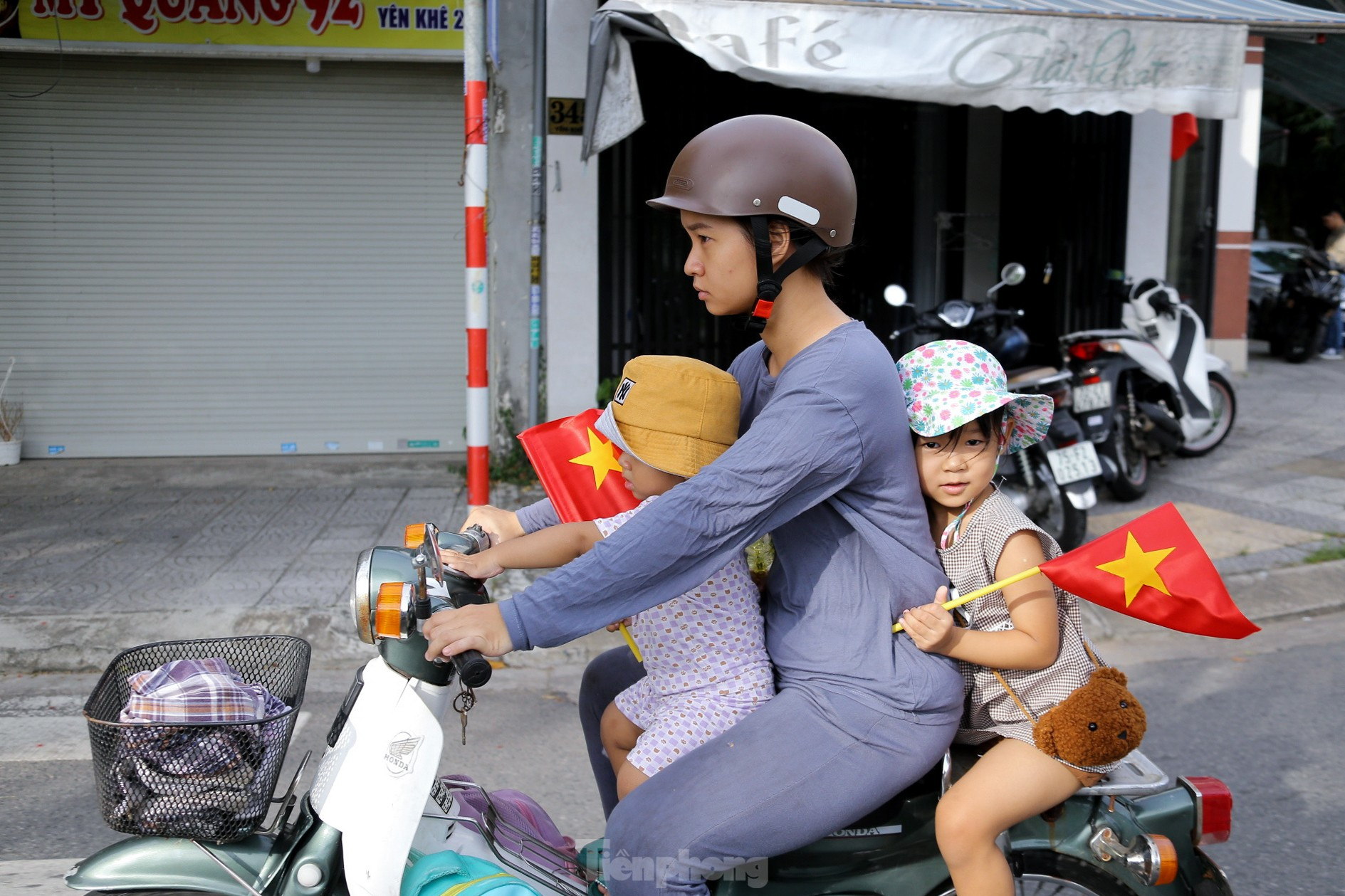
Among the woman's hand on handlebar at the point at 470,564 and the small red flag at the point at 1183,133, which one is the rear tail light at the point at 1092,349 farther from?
the woman's hand on handlebar at the point at 470,564

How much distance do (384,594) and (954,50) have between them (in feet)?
16.5

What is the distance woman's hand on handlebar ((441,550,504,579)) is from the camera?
1989 millimetres

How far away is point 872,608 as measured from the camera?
198 cm

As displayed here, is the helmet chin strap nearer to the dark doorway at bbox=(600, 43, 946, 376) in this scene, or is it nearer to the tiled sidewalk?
the tiled sidewalk

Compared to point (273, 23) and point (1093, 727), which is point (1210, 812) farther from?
point (273, 23)

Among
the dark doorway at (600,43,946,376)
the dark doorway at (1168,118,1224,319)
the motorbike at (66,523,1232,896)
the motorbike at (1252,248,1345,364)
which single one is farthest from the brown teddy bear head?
the motorbike at (1252,248,1345,364)

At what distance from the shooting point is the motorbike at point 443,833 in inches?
70.5

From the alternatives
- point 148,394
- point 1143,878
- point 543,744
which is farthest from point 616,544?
point 148,394

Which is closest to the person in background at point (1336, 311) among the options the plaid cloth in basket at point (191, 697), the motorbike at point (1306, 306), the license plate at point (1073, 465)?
the motorbike at point (1306, 306)

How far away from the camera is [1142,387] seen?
7.54m

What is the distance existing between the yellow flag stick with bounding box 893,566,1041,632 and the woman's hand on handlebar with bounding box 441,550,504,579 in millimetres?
701

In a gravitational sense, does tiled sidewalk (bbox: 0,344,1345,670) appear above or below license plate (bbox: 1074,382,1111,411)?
below

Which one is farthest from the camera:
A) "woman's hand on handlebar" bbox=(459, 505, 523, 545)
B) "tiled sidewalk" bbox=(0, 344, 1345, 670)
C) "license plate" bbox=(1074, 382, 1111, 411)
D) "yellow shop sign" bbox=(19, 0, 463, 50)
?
"yellow shop sign" bbox=(19, 0, 463, 50)

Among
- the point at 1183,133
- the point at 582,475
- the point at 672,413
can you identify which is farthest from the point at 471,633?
the point at 1183,133
